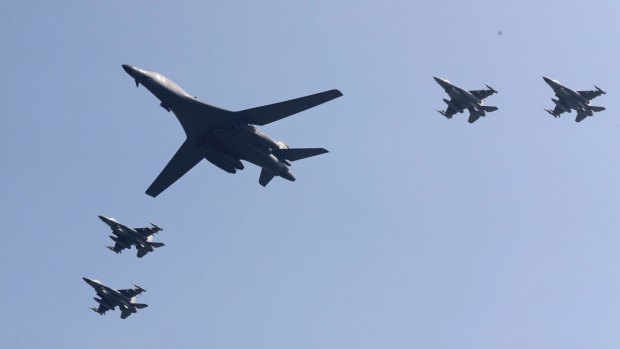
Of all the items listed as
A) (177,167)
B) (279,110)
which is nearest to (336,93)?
(279,110)

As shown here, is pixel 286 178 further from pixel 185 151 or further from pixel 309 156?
pixel 185 151

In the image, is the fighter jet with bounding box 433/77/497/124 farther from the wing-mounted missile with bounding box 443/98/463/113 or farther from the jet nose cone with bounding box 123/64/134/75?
the jet nose cone with bounding box 123/64/134/75

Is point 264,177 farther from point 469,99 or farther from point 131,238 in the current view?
point 469,99

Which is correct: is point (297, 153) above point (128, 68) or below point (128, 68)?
below

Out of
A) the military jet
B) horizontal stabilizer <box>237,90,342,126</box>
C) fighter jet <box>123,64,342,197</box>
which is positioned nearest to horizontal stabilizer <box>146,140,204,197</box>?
fighter jet <box>123,64,342,197</box>

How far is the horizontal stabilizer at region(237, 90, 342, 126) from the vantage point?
61719 mm

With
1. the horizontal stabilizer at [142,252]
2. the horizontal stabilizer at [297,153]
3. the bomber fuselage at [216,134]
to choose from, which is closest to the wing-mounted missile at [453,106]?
the horizontal stabilizer at [297,153]

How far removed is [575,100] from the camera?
83.6 metres

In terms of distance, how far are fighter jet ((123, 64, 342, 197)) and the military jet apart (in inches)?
744

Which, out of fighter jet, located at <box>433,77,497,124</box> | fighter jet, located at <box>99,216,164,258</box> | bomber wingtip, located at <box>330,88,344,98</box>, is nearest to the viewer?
bomber wingtip, located at <box>330,88,344,98</box>

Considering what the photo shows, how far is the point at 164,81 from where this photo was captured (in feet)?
212

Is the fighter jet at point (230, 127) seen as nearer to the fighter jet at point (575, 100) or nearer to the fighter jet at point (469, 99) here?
A: the fighter jet at point (469, 99)

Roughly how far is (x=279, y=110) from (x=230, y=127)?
4070 millimetres

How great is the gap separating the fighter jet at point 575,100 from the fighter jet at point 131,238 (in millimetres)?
41394
